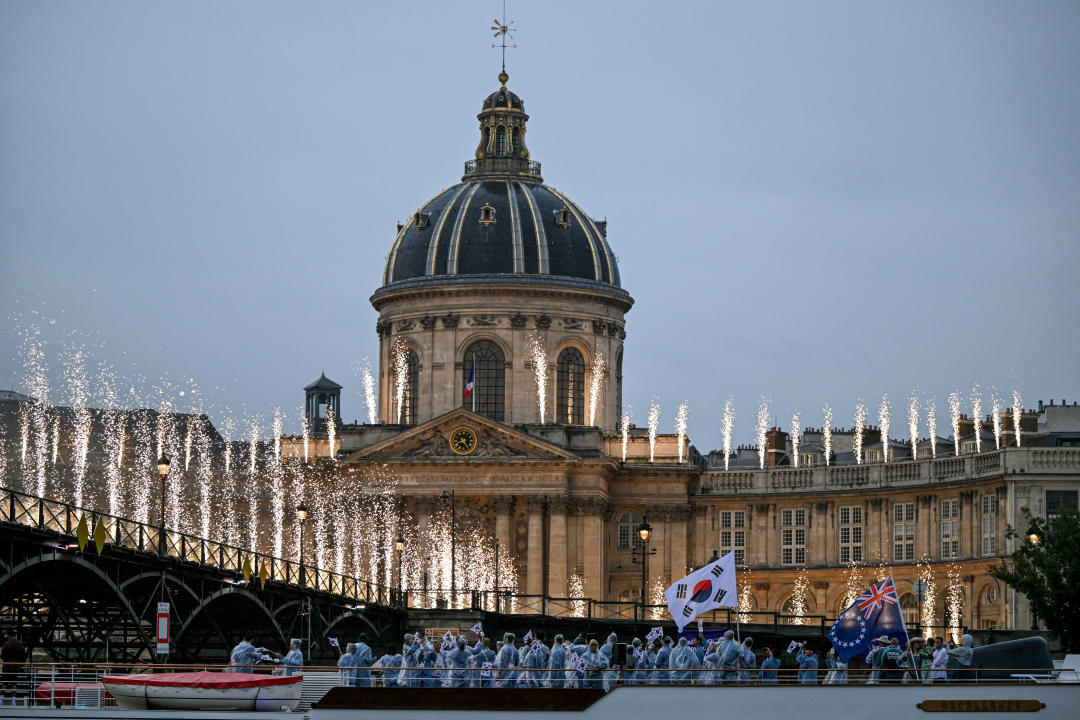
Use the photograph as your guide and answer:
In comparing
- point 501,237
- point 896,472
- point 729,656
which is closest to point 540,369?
point 501,237

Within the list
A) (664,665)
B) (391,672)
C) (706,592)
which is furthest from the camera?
(706,592)

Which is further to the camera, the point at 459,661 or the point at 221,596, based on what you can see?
the point at 221,596

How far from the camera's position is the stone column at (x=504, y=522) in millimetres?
110500

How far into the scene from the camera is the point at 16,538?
59.7 m

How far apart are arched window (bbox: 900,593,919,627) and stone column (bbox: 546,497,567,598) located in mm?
15919

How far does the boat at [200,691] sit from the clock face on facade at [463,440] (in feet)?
212

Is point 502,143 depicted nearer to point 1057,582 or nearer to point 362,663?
point 1057,582

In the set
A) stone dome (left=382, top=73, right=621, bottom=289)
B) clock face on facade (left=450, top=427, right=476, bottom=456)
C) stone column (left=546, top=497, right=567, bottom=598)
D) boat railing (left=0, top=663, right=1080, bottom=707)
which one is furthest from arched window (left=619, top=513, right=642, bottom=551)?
boat railing (left=0, top=663, right=1080, bottom=707)

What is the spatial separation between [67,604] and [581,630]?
23.8 m

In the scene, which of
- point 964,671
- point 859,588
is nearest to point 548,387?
point 859,588

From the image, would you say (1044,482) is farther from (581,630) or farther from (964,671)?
(964,671)

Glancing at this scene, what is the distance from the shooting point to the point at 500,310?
118500 mm

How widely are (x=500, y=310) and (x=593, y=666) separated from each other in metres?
68.7

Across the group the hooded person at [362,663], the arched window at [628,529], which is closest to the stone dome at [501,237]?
the arched window at [628,529]
